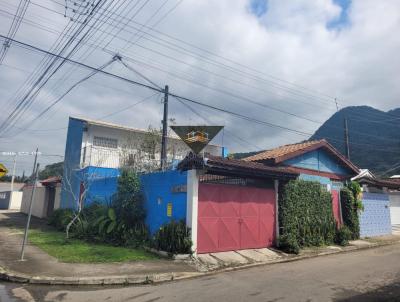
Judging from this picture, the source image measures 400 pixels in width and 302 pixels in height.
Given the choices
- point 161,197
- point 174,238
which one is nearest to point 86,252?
point 174,238

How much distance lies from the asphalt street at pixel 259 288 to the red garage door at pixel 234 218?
6.62 feet

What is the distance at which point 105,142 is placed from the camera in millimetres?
24312

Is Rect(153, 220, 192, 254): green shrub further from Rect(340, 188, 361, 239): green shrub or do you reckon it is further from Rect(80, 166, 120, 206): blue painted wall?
Rect(340, 188, 361, 239): green shrub

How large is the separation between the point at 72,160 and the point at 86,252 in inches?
534

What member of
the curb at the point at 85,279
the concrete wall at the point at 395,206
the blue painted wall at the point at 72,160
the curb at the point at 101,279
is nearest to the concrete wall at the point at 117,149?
the blue painted wall at the point at 72,160

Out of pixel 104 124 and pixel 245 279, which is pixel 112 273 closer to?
pixel 245 279

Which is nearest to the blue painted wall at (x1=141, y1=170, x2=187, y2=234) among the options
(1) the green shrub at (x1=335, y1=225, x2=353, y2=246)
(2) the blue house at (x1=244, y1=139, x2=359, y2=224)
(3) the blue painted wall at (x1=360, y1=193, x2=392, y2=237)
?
(2) the blue house at (x1=244, y1=139, x2=359, y2=224)

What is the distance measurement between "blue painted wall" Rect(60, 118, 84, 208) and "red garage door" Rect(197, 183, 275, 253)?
12165mm

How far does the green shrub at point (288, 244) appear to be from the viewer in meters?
13.0

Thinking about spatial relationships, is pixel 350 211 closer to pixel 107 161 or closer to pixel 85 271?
pixel 85 271

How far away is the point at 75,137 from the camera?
24156mm

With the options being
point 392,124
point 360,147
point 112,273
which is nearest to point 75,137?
point 112,273

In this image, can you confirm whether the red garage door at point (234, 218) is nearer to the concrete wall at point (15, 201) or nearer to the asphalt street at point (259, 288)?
the asphalt street at point (259, 288)

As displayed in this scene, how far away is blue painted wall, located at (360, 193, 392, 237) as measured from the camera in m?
18.7
